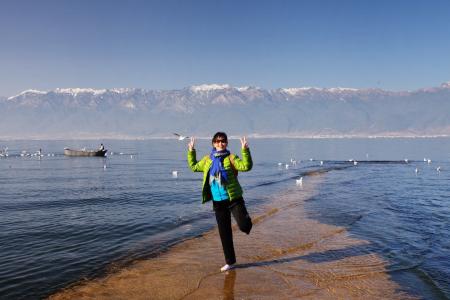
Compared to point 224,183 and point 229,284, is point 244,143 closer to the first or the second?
point 224,183

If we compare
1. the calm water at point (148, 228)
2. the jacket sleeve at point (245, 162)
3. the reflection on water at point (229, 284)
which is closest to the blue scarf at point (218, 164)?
the jacket sleeve at point (245, 162)

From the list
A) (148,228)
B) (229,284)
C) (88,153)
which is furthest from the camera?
(88,153)

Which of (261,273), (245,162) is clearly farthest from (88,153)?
(245,162)

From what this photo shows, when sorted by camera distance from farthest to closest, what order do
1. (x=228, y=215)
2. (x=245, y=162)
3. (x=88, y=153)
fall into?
1. (x=88, y=153)
2. (x=228, y=215)
3. (x=245, y=162)

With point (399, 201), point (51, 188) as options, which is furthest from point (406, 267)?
point (51, 188)

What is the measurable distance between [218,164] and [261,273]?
2.88 metres

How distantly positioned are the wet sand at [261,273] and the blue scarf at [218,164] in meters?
2.43

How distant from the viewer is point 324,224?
653 inches

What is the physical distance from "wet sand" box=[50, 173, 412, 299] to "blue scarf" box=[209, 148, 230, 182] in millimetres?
2426

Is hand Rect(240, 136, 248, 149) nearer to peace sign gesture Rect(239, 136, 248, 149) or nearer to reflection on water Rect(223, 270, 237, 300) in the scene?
peace sign gesture Rect(239, 136, 248, 149)

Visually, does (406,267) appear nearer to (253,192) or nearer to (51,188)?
(253,192)

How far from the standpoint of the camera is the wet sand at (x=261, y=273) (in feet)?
29.5

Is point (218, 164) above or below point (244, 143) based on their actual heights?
below

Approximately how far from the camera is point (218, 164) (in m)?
9.55
